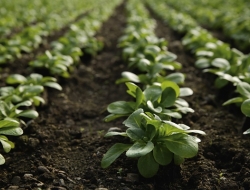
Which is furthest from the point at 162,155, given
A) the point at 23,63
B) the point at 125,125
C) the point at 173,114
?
the point at 23,63

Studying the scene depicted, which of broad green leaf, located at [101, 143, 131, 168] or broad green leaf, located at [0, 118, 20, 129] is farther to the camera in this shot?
broad green leaf, located at [0, 118, 20, 129]

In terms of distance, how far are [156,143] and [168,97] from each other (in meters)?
0.57

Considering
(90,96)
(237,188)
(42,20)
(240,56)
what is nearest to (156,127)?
(237,188)

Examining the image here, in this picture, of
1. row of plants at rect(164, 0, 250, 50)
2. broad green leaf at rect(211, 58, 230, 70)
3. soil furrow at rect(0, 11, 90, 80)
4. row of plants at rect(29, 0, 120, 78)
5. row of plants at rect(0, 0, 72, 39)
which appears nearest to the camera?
broad green leaf at rect(211, 58, 230, 70)

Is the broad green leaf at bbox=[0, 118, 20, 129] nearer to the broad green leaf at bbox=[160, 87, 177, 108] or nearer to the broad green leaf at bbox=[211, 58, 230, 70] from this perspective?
the broad green leaf at bbox=[160, 87, 177, 108]

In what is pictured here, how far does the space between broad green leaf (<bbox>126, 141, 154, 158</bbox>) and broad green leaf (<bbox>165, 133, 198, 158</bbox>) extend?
0.53 ft

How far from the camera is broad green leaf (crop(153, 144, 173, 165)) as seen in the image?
222 centimetres

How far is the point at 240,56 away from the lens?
4238 mm

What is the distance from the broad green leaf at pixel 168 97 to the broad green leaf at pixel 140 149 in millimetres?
600

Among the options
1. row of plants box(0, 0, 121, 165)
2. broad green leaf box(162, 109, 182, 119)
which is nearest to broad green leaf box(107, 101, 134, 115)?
broad green leaf box(162, 109, 182, 119)

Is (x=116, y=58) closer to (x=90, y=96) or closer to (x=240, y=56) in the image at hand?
(x=90, y=96)

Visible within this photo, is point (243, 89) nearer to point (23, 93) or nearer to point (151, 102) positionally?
point (151, 102)

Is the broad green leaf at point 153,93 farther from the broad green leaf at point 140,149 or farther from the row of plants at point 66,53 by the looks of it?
the row of plants at point 66,53

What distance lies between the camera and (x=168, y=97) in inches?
109
